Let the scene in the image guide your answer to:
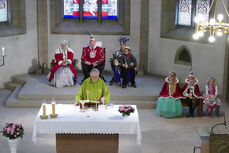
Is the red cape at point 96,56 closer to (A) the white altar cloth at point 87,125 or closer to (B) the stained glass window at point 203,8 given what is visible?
(B) the stained glass window at point 203,8

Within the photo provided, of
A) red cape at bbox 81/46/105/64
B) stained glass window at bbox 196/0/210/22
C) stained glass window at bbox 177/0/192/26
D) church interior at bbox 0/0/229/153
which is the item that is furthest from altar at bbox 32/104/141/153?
stained glass window at bbox 177/0/192/26

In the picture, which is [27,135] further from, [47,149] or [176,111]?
[176,111]

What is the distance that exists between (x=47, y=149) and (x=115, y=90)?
4.11m

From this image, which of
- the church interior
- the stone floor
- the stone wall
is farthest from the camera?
the stone wall

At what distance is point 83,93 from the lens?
10.3 m

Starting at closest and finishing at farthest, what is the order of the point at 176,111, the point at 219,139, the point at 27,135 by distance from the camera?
the point at 219,139 → the point at 27,135 → the point at 176,111

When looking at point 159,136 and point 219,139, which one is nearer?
point 219,139

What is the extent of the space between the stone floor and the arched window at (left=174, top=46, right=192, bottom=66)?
7.19 feet

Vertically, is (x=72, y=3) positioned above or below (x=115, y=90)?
above

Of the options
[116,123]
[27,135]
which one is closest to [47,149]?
[27,135]

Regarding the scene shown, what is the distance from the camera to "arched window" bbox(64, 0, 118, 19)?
54.3 ft

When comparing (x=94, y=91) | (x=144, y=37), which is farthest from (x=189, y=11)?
(x=94, y=91)

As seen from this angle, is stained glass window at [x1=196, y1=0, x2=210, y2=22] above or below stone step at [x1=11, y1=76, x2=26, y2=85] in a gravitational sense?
above

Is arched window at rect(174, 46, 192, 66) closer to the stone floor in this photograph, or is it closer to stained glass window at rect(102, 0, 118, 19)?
the stone floor
